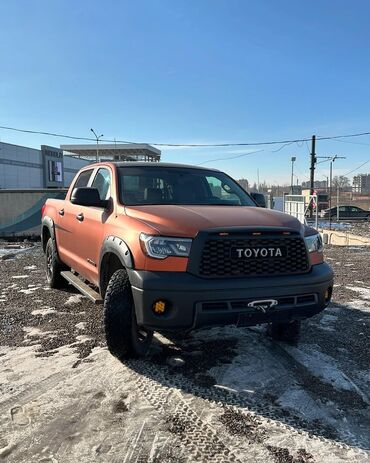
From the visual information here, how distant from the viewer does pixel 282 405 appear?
11.1 ft

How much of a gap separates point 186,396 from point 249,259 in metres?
1.20

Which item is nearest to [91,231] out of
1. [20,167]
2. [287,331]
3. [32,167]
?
[287,331]

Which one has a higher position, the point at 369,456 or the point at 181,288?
the point at 181,288

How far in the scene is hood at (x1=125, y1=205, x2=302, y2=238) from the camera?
3.66 m

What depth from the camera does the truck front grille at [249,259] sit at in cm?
358

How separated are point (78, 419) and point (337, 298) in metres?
4.78

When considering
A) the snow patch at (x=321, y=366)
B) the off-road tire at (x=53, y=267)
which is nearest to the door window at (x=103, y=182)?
the off-road tire at (x=53, y=267)

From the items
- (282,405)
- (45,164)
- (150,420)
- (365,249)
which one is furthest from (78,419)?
(45,164)

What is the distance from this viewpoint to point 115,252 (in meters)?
4.05

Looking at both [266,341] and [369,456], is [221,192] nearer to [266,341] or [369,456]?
[266,341]

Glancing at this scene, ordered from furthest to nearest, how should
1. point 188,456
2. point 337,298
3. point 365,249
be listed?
point 365,249 → point 337,298 → point 188,456

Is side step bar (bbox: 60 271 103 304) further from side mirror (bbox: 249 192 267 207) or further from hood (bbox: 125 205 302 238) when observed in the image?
side mirror (bbox: 249 192 267 207)

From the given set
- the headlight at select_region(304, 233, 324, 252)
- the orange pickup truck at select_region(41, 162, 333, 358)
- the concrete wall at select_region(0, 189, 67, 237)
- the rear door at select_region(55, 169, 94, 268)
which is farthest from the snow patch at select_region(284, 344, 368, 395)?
the concrete wall at select_region(0, 189, 67, 237)

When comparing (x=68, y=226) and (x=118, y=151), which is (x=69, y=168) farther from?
(x=68, y=226)
